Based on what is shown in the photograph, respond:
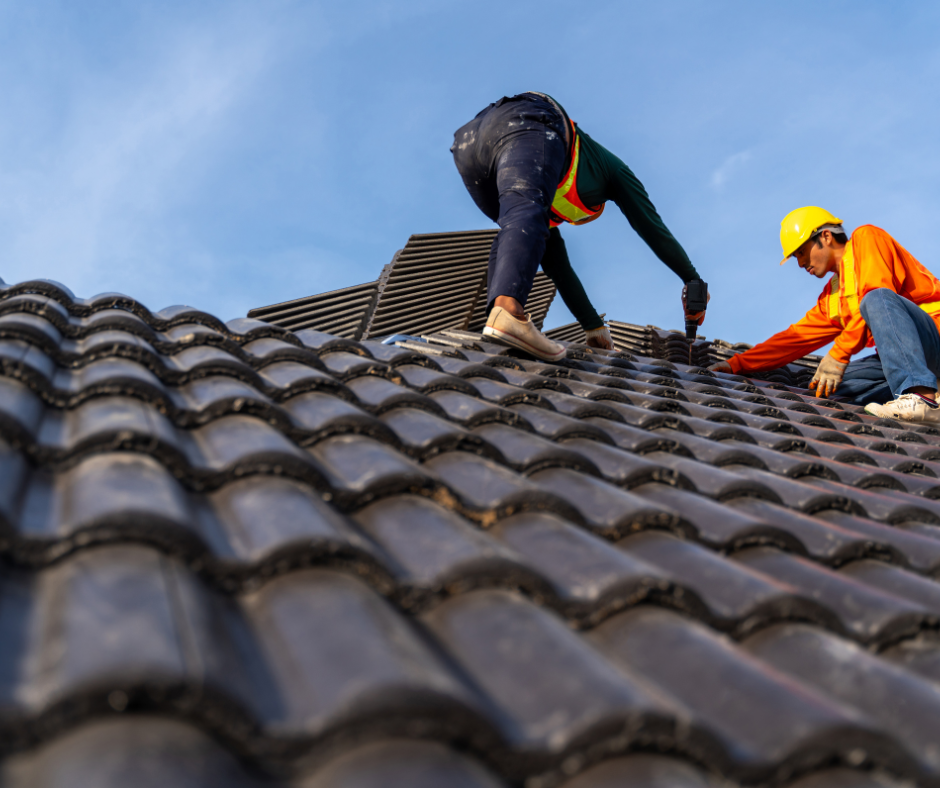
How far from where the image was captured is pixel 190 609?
1137 mm

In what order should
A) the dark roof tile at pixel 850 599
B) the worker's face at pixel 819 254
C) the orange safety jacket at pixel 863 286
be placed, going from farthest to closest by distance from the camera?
1. the worker's face at pixel 819 254
2. the orange safety jacket at pixel 863 286
3. the dark roof tile at pixel 850 599

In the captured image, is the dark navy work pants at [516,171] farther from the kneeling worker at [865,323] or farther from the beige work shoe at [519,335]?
the kneeling worker at [865,323]

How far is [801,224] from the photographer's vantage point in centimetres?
573

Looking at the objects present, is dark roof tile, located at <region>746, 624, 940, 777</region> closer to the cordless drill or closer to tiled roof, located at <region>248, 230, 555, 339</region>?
the cordless drill

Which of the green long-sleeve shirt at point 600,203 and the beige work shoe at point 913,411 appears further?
the green long-sleeve shirt at point 600,203

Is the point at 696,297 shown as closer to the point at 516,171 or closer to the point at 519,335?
the point at 516,171

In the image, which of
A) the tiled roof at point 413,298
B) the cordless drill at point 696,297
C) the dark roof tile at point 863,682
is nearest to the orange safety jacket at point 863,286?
the cordless drill at point 696,297

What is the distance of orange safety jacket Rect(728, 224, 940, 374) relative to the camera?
5.28 meters

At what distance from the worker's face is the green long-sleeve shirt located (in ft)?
2.65

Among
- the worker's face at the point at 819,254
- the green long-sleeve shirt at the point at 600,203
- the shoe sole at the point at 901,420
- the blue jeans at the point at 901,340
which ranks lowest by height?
the shoe sole at the point at 901,420

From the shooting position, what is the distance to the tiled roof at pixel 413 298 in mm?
7406

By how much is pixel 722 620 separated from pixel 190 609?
974 mm

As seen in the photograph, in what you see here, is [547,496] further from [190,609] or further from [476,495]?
[190,609]

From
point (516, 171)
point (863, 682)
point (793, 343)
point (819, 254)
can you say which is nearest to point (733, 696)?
point (863, 682)
